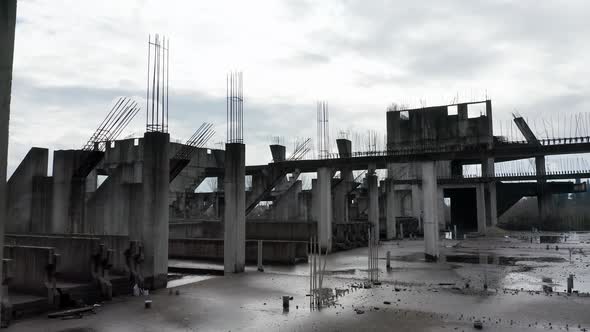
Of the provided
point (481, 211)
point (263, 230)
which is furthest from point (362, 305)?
point (481, 211)

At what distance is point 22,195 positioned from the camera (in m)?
19.8

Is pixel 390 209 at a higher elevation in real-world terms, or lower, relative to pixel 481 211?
higher

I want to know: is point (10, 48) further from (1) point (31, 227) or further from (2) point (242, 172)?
(1) point (31, 227)

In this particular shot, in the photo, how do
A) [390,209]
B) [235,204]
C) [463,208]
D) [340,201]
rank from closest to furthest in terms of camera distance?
1. [235,204]
2. [340,201]
3. [390,209]
4. [463,208]

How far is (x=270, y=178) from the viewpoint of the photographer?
95.1 ft

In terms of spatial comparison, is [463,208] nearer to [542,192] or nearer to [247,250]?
[542,192]

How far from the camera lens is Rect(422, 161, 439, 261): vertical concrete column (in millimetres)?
23750

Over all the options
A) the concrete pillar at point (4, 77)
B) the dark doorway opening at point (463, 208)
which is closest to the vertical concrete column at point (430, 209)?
the concrete pillar at point (4, 77)

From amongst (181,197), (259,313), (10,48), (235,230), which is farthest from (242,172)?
(181,197)

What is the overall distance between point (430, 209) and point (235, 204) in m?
10.8

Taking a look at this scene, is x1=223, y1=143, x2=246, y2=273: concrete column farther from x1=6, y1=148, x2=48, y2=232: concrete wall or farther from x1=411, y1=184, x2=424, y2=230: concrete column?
x1=411, y1=184, x2=424, y2=230: concrete column

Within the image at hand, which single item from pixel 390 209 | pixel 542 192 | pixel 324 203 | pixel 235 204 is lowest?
pixel 390 209

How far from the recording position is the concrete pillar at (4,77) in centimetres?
561

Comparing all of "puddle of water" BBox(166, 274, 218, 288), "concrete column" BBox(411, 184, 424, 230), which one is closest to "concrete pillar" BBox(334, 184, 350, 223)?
"concrete column" BBox(411, 184, 424, 230)
